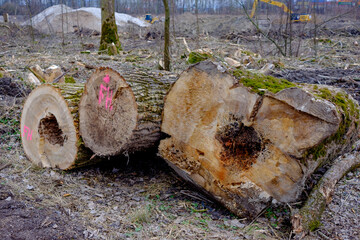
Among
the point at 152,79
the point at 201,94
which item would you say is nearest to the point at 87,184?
the point at 152,79

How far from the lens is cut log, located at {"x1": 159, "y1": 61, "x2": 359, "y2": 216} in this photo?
221 centimetres

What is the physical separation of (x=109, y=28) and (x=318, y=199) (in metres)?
9.14

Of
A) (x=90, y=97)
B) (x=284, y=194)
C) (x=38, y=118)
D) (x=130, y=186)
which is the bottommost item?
(x=130, y=186)

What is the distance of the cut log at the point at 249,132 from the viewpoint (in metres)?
2.21

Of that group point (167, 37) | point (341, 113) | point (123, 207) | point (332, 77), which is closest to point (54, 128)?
point (123, 207)

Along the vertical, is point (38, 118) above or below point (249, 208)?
above

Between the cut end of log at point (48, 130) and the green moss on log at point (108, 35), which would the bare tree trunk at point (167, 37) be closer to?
the cut end of log at point (48, 130)

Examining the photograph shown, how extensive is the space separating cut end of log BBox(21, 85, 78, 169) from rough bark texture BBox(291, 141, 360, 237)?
2166 millimetres

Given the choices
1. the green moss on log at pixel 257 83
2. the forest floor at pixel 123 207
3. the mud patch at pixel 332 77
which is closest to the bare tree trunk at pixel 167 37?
the mud patch at pixel 332 77

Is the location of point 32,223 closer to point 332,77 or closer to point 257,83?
point 257,83

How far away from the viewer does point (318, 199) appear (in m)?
2.44

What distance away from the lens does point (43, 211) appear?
8.45 ft

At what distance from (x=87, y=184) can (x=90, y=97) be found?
0.87 meters

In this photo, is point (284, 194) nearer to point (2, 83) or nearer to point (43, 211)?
point (43, 211)
